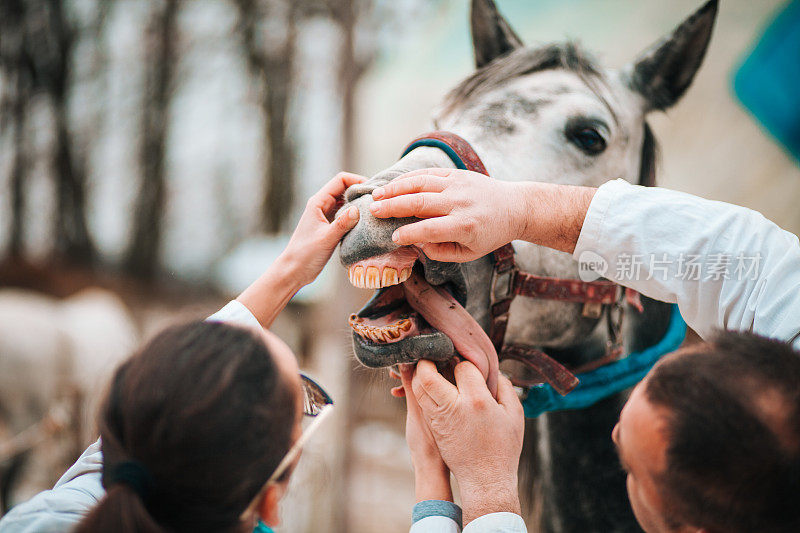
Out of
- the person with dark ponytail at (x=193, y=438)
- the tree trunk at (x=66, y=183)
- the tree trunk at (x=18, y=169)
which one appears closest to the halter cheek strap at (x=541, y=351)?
the person with dark ponytail at (x=193, y=438)

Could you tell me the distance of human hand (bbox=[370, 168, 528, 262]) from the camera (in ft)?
2.89

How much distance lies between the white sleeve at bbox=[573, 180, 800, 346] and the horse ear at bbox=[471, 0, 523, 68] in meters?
0.85

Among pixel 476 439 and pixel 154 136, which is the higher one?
pixel 476 439

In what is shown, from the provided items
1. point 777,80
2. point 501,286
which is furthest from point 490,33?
point 777,80

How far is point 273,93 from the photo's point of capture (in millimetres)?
5051

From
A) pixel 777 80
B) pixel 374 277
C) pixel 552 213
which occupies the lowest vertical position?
pixel 374 277

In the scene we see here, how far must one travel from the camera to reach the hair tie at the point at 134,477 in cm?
63

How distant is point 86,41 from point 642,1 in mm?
6292

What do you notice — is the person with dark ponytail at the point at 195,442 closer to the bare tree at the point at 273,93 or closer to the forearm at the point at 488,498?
the forearm at the point at 488,498

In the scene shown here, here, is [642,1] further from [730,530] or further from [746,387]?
[730,530]

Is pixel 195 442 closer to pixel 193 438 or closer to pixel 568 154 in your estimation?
pixel 193 438

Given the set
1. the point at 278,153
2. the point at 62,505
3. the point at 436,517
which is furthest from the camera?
the point at 278,153

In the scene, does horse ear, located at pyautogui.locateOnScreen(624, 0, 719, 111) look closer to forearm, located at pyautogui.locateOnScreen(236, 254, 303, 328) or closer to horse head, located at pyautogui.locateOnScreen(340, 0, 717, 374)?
horse head, located at pyautogui.locateOnScreen(340, 0, 717, 374)

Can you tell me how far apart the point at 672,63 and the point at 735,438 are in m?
1.19
